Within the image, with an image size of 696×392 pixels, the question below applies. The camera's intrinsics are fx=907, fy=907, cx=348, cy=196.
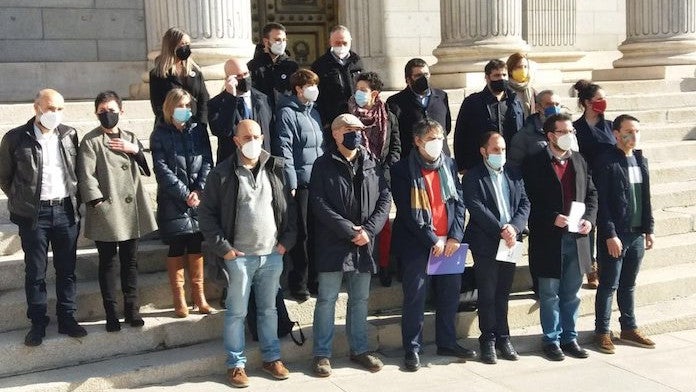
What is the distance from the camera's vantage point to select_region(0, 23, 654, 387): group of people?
253 inches

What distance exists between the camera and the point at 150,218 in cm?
684

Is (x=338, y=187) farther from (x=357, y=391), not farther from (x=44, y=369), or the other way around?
(x=44, y=369)

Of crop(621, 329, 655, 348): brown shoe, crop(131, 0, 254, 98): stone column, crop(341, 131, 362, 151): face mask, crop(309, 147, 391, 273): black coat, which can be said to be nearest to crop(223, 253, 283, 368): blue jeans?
crop(309, 147, 391, 273): black coat

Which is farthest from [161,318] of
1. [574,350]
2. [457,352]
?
[574,350]

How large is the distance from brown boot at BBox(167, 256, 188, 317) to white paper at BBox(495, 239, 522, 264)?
7.95ft

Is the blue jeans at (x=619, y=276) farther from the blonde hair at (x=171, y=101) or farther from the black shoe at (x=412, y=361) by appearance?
the blonde hair at (x=171, y=101)

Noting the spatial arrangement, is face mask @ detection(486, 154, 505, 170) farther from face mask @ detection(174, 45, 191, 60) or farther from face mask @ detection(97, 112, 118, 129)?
face mask @ detection(97, 112, 118, 129)

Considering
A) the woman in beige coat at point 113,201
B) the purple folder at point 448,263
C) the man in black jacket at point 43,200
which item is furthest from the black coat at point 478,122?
the man in black jacket at point 43,200

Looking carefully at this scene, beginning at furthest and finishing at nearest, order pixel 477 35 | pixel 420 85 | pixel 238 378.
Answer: pixel 477 35 < pixel 420 85 < pixel 238 378

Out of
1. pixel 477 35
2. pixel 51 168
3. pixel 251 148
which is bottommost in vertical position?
pixel 51 168

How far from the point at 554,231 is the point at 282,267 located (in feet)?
7.03

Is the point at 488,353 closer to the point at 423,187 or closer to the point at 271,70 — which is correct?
the point at 423,187

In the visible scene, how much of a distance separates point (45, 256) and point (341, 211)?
7.03ft

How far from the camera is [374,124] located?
7.34m
